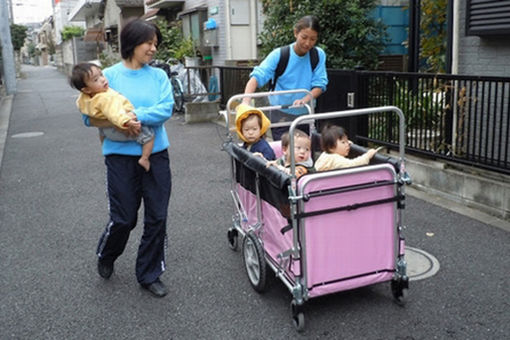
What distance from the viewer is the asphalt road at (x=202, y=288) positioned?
3.28 meters

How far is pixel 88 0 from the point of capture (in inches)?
1273

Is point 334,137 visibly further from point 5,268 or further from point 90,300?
point 5,268

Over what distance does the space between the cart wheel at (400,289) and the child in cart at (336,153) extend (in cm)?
81

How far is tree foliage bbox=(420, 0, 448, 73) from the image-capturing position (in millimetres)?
8555

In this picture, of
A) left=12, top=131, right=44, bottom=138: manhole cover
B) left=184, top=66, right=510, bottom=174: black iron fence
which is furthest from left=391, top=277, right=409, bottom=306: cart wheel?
left=12, top=131, right=44, bottom=138: manhole cover

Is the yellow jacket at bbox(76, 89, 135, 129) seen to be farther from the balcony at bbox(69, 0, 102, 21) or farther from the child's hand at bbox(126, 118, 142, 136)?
the balcony at bbox(69, 0, 102, 21)

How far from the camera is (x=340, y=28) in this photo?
32.8ft

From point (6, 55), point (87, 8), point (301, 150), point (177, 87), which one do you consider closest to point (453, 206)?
point (301, 150)

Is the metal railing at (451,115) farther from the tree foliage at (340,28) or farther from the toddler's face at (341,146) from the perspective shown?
the tree foliage at (340,28)

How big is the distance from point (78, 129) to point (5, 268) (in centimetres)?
837

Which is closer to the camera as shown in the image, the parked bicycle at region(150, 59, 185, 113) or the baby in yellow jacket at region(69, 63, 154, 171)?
the baby in yellow jacket at region(69, 63, 154, 171)

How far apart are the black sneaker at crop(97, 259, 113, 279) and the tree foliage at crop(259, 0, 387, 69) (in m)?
6.84

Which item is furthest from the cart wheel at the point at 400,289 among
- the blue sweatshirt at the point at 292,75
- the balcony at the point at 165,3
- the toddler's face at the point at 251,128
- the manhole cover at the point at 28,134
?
the balcony at the point at 165,3

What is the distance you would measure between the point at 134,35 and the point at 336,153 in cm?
154
